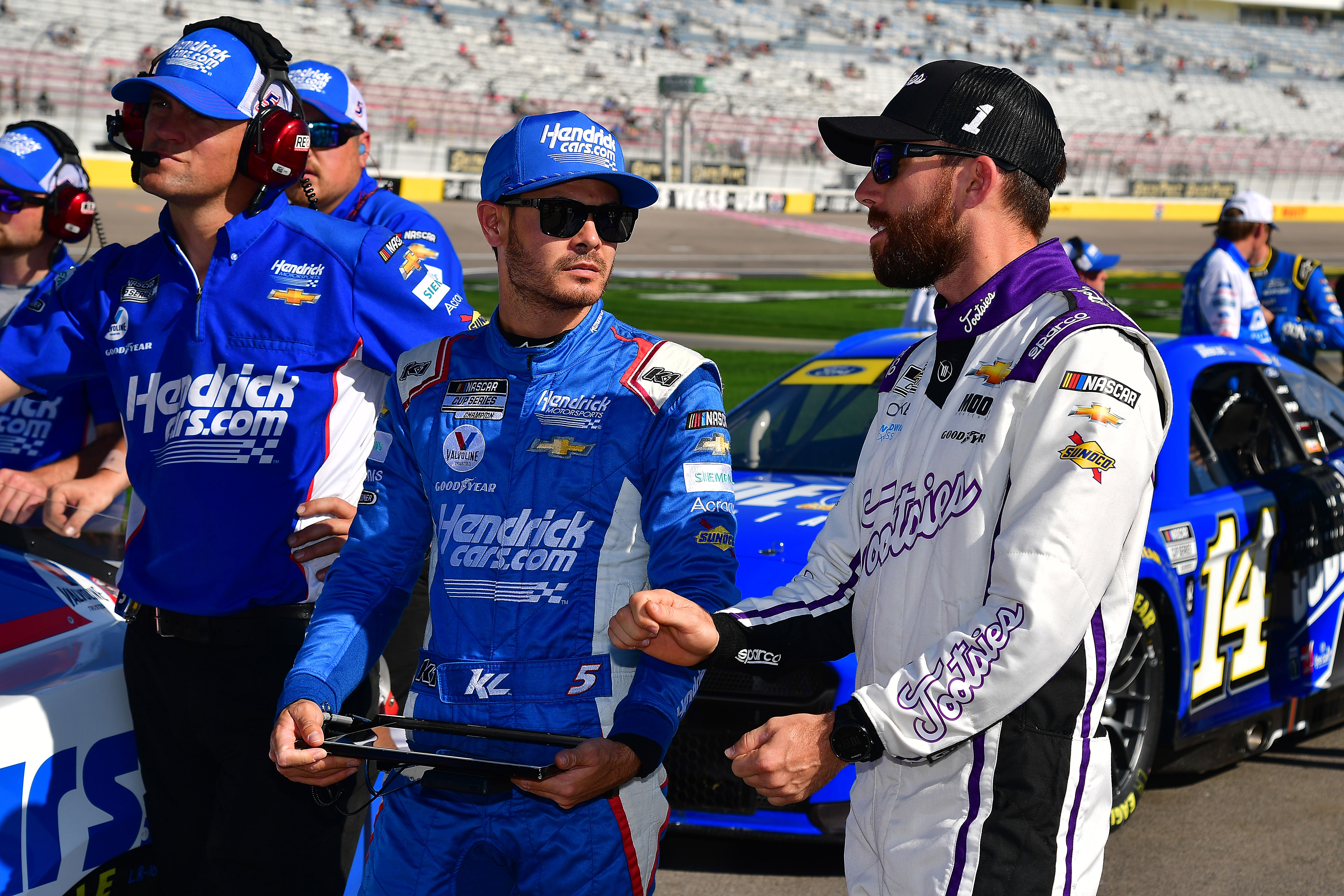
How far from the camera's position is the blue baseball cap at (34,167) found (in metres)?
4.52

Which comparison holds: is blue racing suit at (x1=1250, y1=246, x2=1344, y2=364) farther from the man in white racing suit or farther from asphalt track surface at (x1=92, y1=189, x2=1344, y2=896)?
the man in white racing suit

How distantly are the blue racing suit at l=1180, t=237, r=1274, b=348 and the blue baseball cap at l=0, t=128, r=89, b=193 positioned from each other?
6.26 metres

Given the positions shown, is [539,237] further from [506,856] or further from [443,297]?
[506,856]

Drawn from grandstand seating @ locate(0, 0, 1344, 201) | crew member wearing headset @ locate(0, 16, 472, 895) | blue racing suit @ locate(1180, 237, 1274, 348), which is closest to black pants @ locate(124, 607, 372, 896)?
crew member wearing headset @ locate(0, 16, 472, 895)

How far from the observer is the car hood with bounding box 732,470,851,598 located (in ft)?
13.6

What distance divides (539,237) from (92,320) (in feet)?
4.11

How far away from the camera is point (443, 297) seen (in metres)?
2.96

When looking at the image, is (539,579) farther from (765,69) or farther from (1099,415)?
(765,69)

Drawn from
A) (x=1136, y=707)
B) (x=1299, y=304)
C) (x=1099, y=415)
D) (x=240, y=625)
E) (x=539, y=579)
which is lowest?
(x=1136, y=707)

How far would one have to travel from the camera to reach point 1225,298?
819 centimetres

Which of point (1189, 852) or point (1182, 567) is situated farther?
point (1182, 567)

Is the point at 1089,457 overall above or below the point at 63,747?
above

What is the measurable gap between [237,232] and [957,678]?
1875 mm

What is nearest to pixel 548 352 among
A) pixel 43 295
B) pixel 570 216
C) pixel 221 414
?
pixel 570 216
